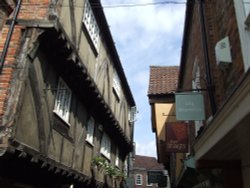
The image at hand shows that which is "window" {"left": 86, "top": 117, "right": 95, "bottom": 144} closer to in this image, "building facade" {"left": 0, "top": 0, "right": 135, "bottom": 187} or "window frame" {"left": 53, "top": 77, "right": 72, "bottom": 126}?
"building facade" {"left": 0, "top": 0, "right": 135, "bottom": 187}

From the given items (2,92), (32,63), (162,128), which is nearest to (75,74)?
(32,63)

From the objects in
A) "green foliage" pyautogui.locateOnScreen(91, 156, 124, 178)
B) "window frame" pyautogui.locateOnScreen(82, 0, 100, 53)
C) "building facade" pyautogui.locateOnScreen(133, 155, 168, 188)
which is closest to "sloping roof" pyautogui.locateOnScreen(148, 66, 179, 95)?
"green foliage" pyautogui.locateOnScreen(91, 156, 124, 178)

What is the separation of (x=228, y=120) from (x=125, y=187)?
15.5m

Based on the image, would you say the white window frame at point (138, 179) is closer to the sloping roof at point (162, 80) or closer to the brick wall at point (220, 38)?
the sloping roof at point (162, 80)

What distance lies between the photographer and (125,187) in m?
17.8

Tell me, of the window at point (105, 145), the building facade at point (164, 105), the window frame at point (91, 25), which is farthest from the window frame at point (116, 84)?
the window frame at point (91, 25)

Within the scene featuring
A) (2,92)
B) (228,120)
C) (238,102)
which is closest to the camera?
(238,102)

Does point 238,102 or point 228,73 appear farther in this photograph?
point 228,73

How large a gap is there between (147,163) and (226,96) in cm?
5252

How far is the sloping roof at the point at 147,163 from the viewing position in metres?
54.5

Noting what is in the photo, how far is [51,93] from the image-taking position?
7730mm

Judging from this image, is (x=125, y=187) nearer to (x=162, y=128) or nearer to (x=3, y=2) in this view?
(x=162, y=128)

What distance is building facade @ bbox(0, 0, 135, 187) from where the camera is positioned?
6102 mm

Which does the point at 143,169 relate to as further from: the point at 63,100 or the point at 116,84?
the point at 63,100
